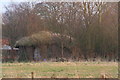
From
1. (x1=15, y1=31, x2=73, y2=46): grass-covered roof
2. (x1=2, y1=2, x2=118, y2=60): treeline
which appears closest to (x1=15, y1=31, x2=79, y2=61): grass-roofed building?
(x1=15, y1=31, x2=73, y2=46): grass-covered roof

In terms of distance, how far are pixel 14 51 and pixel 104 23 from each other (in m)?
9.37

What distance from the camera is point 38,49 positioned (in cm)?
2428

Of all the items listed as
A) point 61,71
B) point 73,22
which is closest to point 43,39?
point 73,22

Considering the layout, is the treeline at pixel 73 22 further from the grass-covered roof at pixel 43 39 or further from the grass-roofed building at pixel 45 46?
the grass-roofed building at pixel 45 46

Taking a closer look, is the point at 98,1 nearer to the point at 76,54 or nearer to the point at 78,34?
the point at 78,34

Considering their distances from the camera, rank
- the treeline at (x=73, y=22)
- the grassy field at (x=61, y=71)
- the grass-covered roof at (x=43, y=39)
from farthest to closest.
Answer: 1. the grass-covered roof at (x=43, y=39)
2. the treeline at (x=73, y=22)
3. the grassy field at (x=61, y=71)

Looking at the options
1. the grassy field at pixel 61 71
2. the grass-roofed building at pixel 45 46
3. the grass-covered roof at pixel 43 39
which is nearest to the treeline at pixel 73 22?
the grass-covered roof at pixel 43 39

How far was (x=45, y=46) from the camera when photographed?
24.0 metres

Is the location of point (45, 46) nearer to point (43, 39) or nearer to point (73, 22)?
point (43, 39)

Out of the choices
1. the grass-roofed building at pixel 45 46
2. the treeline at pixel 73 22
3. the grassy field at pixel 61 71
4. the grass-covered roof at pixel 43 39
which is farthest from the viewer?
the grass-covered roof at pixel 43 39

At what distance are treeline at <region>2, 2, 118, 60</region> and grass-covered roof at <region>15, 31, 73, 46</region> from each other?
0.44 m

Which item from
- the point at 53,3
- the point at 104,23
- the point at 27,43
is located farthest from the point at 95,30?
the point at 27,43

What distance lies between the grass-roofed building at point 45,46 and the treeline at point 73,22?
2.05ft

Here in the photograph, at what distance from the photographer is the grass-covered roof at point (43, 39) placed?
2391 centimetres
